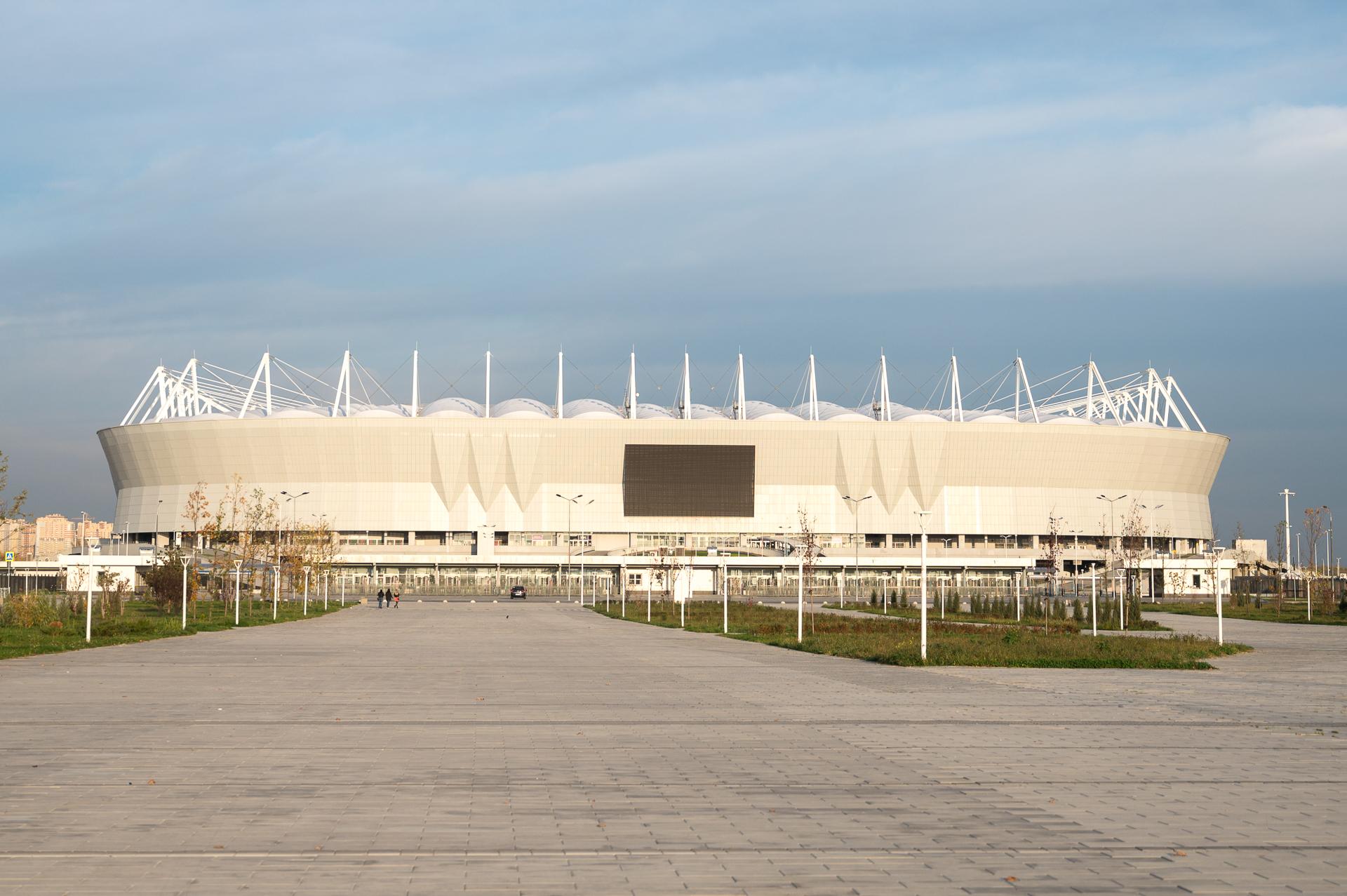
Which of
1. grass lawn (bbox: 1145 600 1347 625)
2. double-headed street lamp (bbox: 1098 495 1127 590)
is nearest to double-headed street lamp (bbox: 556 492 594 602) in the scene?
Result: double-headed street lamp (bbox: 1098 495 1127 590)

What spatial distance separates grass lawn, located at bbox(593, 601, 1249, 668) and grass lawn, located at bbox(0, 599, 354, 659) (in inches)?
797

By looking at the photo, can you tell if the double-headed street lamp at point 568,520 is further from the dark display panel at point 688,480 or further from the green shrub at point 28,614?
Answer: the green shrub at point 28,614

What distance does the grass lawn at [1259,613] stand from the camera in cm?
6284

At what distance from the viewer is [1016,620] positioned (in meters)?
57.8

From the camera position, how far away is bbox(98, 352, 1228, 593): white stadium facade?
461ft

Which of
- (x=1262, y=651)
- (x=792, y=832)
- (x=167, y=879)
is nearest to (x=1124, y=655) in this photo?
(x=1262, y=651)

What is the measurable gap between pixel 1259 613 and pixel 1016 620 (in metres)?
24.8

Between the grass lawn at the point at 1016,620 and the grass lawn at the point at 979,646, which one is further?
the grass lawn at the point at 1016,620

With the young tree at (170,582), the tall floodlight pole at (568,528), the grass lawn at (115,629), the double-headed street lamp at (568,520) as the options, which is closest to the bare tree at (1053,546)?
the grass lawn at (115,629)

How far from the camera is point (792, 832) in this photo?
996cm

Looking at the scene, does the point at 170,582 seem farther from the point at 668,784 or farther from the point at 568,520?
the point at 568,520

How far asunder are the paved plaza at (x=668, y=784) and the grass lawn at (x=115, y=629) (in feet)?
29.7

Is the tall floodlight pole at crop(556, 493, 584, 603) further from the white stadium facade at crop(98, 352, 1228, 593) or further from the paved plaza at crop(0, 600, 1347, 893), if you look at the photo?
the paved plaza at crop(0, 600, 1347, 893)

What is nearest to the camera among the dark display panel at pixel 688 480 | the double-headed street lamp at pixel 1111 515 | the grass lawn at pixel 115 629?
the grass lawn at pixel 115 629
